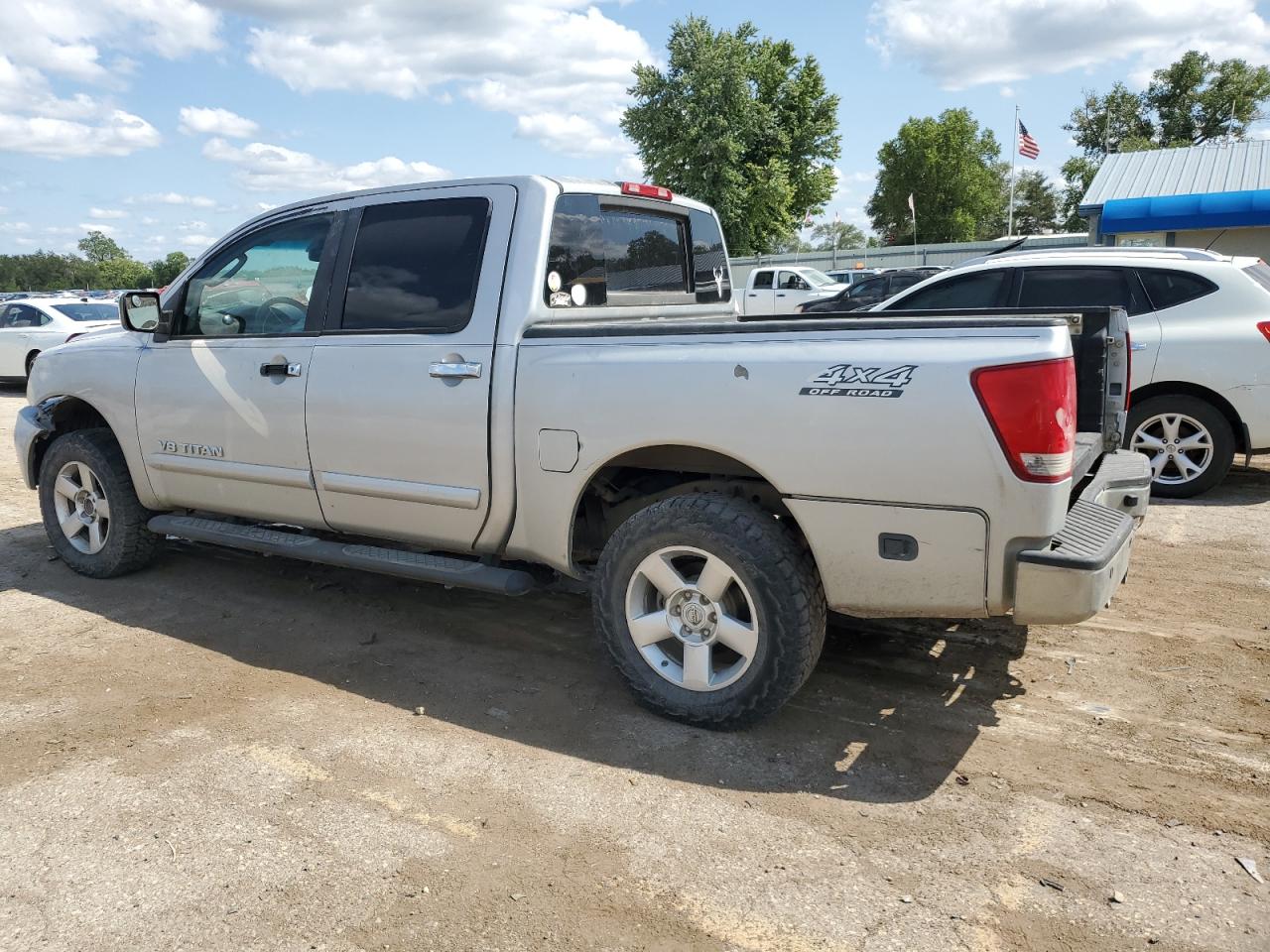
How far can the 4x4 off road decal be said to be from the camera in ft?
9.70

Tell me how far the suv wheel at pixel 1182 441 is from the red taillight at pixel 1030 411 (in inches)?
186

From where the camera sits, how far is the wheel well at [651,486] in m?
3.49

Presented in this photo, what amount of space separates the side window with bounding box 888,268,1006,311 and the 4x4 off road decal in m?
4.75

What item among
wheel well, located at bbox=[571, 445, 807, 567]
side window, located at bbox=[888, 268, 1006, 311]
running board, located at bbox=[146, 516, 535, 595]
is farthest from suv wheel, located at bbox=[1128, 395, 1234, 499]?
running board, located at bbox=[146, 516, 535, 595]

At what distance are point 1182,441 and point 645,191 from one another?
4722 mm

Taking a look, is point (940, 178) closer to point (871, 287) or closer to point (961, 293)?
point (871, 287)

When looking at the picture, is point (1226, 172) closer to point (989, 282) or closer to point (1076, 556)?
point (989, 282)

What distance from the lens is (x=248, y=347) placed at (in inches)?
181

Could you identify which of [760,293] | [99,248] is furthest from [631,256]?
[99,248]

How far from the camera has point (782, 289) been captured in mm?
25594

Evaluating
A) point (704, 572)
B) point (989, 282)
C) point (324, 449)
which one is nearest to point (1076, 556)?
point (704, 572)

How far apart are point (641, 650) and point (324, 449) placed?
176 cm

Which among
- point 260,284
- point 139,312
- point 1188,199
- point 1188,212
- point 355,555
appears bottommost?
point 355,555

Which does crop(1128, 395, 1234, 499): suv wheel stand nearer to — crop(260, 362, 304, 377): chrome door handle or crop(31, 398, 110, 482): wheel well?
crop(260, 362, 304, 377): chrome door handle
